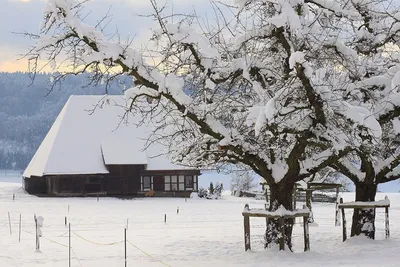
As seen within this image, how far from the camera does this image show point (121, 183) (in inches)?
1935

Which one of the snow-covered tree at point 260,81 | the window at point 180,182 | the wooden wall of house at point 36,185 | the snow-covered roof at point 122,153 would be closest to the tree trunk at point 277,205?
the snow-covered tree at point 260,81

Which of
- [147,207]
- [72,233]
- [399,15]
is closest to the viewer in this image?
[399,15]

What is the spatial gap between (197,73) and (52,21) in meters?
3.96

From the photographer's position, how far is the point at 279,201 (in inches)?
661

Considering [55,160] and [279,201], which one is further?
[55,160]

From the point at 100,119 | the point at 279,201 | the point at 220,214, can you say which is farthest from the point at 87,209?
the point at 279,201

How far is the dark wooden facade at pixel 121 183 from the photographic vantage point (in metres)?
48.1

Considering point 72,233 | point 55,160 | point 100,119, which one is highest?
point 100,119

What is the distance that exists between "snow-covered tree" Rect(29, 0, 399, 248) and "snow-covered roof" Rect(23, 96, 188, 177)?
28854 millimetres

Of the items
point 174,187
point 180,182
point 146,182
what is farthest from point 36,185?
point 180,182

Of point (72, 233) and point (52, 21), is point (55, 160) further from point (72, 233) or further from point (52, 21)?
point (52, 21)

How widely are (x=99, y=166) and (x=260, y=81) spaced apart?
33.6m

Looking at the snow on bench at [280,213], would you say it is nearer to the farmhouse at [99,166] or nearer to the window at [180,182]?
the farmhouse at [99,166]

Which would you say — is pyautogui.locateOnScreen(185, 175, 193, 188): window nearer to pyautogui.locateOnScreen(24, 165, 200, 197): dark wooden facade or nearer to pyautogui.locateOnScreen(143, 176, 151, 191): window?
pyautogui.locateOnScreen(24, 165, 200, 197): dark wooden facade
